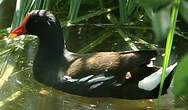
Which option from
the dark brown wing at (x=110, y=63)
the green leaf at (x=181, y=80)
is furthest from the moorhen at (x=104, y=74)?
the green leaf at (x=181, y=80)

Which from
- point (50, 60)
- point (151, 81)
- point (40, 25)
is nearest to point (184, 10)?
point (151, 81)

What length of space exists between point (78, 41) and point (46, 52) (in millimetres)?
615

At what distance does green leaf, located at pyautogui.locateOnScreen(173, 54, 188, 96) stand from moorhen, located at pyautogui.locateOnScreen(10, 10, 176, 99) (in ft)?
7.54

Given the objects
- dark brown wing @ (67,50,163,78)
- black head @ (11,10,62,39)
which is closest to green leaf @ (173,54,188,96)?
dark brown wing @ (67,50,163,78)

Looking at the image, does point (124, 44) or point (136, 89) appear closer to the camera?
point (136, 89)

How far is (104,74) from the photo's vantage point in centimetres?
292

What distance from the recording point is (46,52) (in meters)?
3.39

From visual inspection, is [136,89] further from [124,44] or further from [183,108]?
[124,44]

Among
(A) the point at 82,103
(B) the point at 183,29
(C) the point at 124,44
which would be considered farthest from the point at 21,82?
(B) the point at 183,29

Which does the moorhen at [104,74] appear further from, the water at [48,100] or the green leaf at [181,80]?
the green leaf at [181,80]

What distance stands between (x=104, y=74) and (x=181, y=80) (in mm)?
2508

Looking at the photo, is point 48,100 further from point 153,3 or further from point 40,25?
point 153,3

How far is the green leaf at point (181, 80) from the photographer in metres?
0.40

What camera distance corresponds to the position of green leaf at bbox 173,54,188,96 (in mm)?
404
